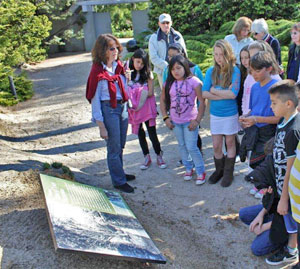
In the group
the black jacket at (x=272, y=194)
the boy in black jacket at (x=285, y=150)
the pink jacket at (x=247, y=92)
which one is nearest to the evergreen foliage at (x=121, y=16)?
the pink jacket at (x=247, y=92)

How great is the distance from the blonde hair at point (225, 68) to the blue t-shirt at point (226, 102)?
0.05 metres

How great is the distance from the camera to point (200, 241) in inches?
148

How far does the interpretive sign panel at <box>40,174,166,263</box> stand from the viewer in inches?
113

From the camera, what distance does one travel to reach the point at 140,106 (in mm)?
5312

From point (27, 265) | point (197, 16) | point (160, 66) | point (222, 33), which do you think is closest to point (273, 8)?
point (222, 33)

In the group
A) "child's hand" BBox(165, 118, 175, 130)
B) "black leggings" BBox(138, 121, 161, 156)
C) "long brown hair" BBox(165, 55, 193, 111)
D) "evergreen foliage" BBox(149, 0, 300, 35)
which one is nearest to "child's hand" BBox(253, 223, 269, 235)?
"child's hand" BBox(165, 118, 175, 130)

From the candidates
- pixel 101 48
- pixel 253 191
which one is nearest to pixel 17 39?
pixel 101 48

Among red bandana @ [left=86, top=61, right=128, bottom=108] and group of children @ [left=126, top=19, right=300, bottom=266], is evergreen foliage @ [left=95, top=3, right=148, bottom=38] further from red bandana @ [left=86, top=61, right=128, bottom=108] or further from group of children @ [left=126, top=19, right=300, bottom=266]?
red bandana @ [left=86, top=61, right=128, bottom=108]

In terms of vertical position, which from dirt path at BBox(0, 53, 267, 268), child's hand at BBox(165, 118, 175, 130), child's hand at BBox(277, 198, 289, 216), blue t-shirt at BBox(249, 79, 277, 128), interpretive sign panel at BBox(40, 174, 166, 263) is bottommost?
dirt path at BBox(0, 53, 267, 268)

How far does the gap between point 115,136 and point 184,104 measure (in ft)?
3.24

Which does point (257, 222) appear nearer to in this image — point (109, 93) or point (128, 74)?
point (109, 93)

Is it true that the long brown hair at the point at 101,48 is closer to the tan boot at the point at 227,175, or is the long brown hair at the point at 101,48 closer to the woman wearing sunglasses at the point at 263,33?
the tan boot at the point at 227,175

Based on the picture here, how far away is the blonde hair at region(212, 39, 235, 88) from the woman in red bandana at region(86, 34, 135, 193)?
1.15 meters

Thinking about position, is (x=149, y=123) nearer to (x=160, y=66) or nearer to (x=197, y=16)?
(x=160, y=66)
